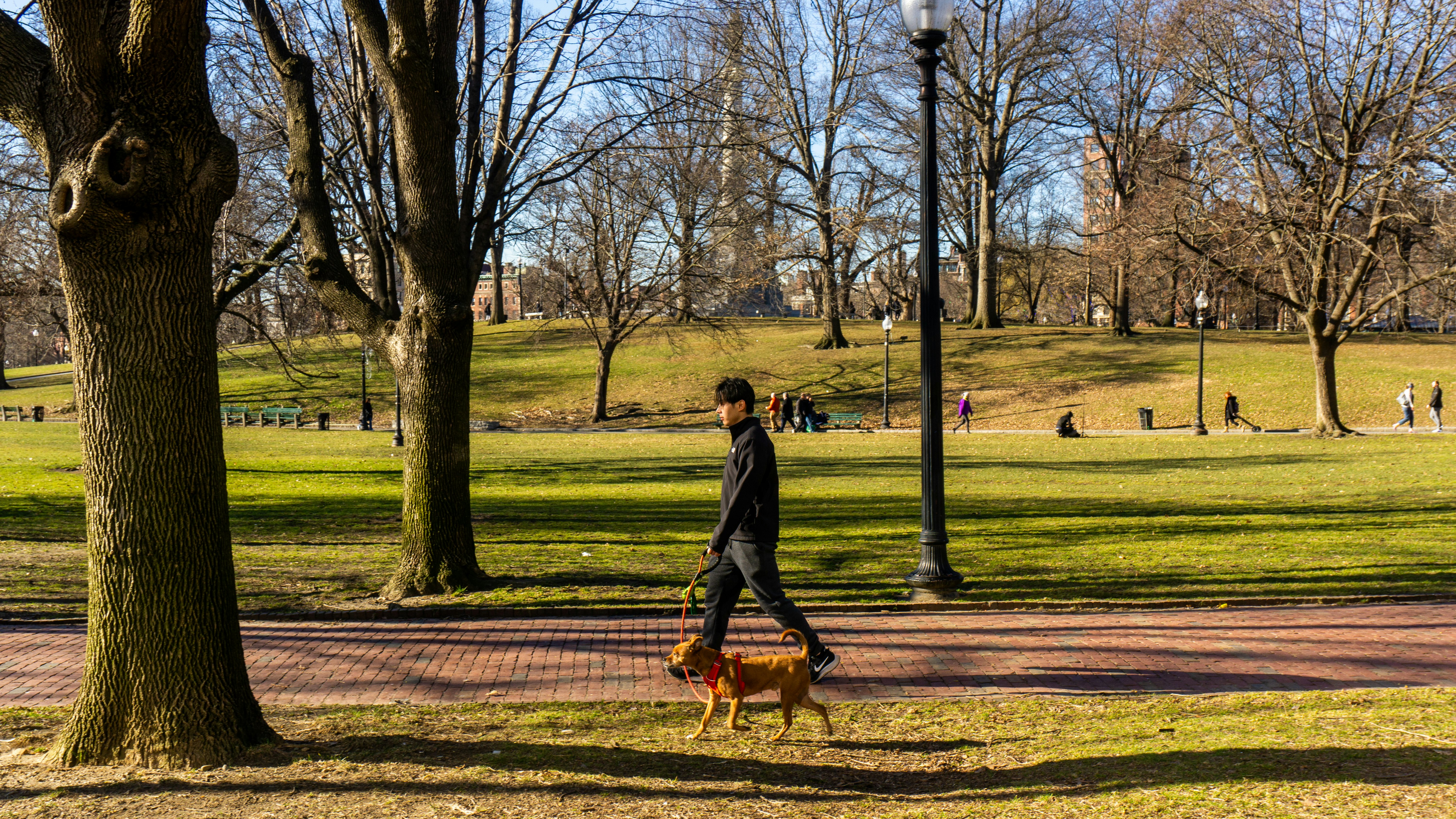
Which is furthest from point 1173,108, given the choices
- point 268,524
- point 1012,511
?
point 268,524

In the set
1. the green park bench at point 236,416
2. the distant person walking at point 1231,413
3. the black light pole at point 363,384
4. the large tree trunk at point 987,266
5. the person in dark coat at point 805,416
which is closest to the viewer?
the distant person walking at point 1231,413

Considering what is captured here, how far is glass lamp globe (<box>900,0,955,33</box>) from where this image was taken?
821 centimetres

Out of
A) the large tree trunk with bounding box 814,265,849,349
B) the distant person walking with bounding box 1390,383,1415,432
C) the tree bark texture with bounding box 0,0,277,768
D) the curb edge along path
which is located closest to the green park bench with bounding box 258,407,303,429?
the large tree trunk with bounding box 814,265,849,349

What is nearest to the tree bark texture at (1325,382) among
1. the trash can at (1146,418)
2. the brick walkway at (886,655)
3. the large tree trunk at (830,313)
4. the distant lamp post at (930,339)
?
the trash can at (1146,418)

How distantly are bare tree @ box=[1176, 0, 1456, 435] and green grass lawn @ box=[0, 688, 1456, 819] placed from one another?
22.9 m

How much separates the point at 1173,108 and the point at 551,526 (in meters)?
23.7

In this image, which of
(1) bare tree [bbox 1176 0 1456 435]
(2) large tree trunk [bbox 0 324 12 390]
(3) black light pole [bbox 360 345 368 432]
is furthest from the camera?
(2) large tree trunk [bbox 0 324 12 390]

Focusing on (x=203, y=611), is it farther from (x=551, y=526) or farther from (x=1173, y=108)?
(x=1173, y=108)

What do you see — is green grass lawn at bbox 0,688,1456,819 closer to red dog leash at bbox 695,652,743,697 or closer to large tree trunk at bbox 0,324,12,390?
red dog leash at bbox 695,652,743,697

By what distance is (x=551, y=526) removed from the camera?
13156mm

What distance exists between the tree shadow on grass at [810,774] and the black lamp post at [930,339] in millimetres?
3582

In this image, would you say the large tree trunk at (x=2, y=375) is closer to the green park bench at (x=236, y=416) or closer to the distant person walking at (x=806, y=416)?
the green park bench at (x=236, y=416)

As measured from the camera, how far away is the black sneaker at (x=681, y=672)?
5.20m

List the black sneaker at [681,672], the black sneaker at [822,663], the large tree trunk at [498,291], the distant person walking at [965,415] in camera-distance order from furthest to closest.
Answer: the large tree trunk at [498,291], the distant person walking at [965,415], the black sneaker at [822,663], the black sneaker at [681,672]
